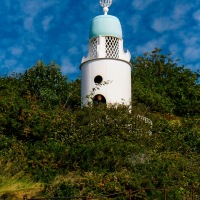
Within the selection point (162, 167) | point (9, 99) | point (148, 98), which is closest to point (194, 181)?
point (162, 167)

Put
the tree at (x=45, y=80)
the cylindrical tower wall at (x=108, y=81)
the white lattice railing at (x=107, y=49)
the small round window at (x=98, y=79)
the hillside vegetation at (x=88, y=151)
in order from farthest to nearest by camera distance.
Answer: the tree at (x=45, y=80)
the white lattice railing at (x=107, y=49)
the small round window at (x=98, y=79)
the cylindrical tower wall at (x=108, y=81)
the hillside vegetation at (x=88, y=151)

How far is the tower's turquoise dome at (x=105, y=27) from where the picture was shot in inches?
958

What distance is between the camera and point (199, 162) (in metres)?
18.6

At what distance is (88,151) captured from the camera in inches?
629

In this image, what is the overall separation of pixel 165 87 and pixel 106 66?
41.8 ft

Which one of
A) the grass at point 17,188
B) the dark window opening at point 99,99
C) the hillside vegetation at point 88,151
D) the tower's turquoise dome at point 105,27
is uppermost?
the tower's turquoise dome at point 105,27

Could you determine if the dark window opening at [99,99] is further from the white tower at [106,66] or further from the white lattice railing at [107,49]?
the white lattice railing at [107,49]

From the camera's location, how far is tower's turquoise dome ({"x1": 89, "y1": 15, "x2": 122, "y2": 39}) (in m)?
24.3

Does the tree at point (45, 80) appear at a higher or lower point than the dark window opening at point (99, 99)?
higher

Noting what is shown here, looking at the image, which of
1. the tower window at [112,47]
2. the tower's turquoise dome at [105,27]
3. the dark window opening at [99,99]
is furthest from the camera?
the tower's turquoise dome at [105,27]

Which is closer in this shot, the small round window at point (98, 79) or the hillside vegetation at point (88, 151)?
the hillside vegetation at point (88, 151)

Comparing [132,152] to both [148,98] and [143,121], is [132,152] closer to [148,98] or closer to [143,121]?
[143,121]

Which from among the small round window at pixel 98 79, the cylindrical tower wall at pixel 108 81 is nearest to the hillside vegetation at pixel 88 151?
the cylindrical tower wall at pixel 108 81

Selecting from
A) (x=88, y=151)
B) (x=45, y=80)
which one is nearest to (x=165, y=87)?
(x=45, y=80)
